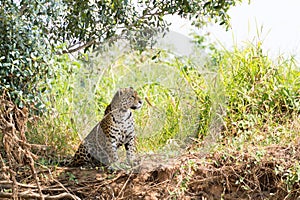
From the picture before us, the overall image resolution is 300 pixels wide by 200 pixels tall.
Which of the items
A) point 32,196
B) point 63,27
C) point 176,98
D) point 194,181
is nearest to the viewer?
point 32,196

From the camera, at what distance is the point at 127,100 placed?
461 cm

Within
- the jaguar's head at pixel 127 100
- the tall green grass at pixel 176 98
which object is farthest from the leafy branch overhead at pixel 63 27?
the jaguar's head at pixel 127 100

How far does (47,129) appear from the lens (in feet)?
16.9

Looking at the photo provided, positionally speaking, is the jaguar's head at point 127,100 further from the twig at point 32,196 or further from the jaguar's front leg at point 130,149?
the twig at point 32,196

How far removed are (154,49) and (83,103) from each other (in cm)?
72

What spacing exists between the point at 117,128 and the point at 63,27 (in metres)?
1.31

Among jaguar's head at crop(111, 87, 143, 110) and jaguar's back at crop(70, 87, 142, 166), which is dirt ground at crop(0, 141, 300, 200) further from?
jaguar's head at crop(111, 87, 143, 110)

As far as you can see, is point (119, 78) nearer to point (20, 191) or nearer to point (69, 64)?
point (69, 64)

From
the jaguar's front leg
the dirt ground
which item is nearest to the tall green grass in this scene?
the jaguar's front leg

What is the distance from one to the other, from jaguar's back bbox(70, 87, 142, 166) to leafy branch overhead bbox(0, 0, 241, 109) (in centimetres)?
50

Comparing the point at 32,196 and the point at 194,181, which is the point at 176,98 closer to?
the point at 194,181

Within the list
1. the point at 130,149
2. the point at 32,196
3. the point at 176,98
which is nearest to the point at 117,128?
the point at 130,149

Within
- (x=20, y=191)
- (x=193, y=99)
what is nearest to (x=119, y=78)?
(x=193, y=99)

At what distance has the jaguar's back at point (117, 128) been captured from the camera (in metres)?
4.59
